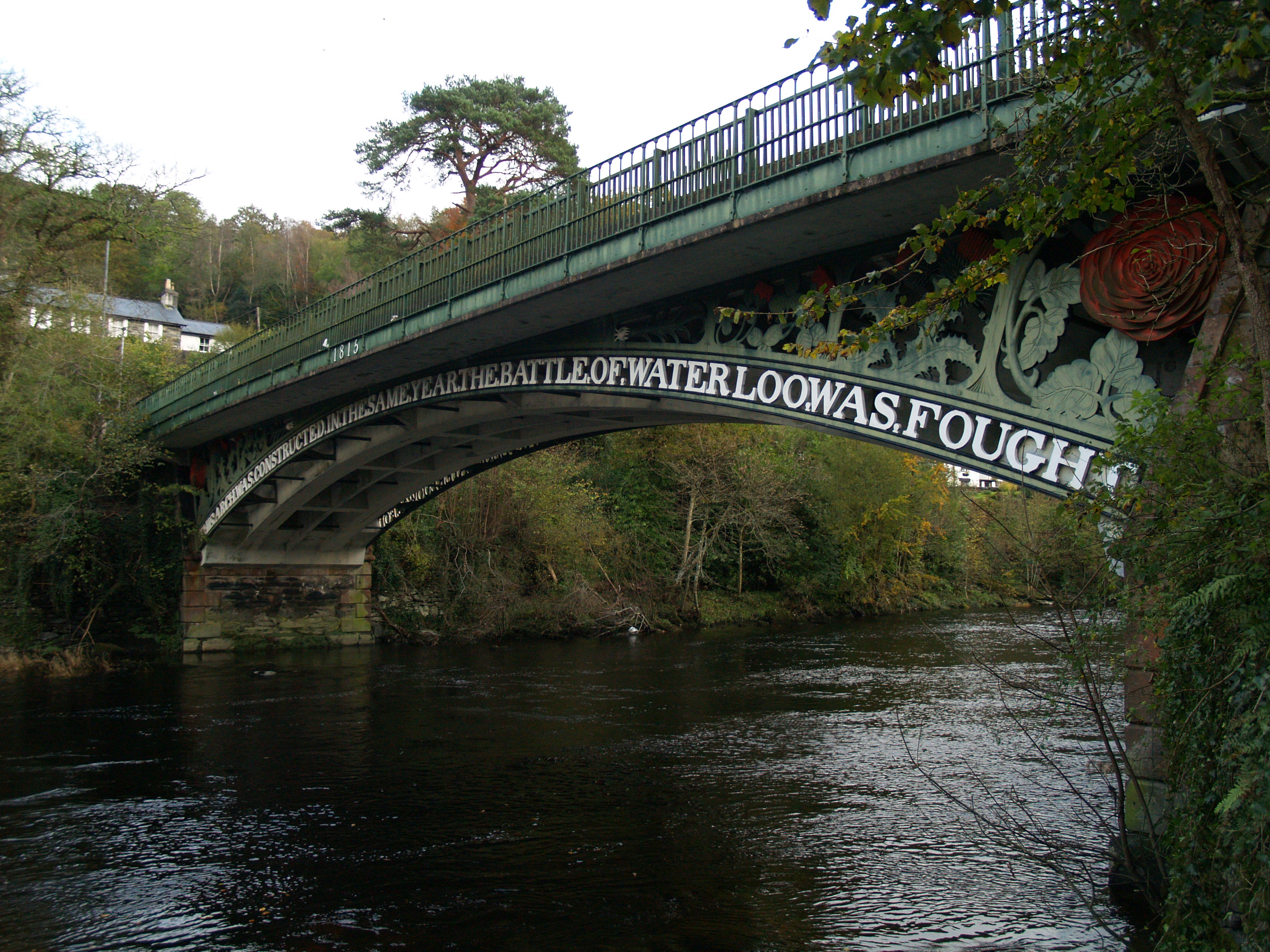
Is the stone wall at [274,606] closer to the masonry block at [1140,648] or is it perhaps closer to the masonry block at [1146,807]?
the masonry block at [1146,807]

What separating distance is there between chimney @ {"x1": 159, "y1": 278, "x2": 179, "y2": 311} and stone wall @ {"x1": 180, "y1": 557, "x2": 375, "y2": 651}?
4831cm

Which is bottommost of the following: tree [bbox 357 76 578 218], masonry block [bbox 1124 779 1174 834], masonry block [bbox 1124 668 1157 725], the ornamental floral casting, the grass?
the grass

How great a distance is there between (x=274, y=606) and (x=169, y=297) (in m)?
48.8

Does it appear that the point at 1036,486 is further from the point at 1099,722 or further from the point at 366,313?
the point at 366,313

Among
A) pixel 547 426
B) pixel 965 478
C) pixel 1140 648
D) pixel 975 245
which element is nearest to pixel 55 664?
pixel 547 426

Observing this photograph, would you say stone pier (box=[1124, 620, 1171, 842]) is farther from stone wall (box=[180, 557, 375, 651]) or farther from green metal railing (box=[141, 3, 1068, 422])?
stone wall (box=[180, 557, 375, 651])

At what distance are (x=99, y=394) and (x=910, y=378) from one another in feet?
68.4

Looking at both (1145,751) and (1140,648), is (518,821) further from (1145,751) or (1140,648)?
(1140,648)

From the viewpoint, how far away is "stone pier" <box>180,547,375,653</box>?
74.5ft

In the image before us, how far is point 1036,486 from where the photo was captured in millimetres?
6363

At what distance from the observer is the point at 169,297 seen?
2534 inches

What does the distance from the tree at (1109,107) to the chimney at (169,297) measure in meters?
68.5

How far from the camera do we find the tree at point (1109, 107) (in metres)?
3.61

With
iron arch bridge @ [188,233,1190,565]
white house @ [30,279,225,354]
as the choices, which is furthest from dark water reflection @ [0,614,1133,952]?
white house @ [30,279,225,354]
